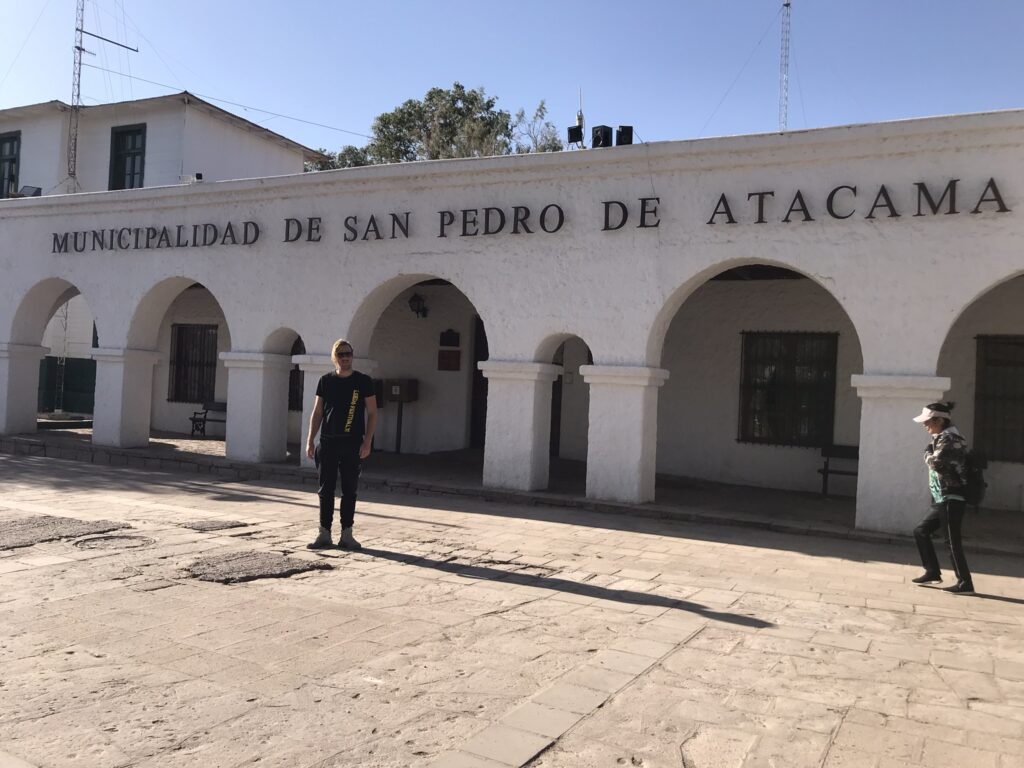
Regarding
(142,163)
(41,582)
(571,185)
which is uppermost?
(142,163)

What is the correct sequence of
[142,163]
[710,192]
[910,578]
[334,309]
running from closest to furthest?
[910,578]
[710,192]
[334,309]
[142,163]

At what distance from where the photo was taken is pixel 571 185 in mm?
10516

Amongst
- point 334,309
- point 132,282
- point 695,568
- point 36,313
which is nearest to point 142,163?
point 36,313

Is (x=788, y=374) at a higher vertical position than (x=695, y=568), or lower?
higher

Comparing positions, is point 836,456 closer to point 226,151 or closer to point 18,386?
point 18,386

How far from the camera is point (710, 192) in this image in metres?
9.68

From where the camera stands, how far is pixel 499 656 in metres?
4.69

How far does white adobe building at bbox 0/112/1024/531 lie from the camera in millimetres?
8695

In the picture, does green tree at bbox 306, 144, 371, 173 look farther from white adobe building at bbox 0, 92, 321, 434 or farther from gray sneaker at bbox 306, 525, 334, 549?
gray sneaker at bbox 306, 525, 334, 549

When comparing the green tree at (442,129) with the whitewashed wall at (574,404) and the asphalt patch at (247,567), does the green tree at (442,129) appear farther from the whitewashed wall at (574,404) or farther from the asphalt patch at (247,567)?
the asphalt patch at (247,567)

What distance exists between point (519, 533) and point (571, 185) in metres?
4.36

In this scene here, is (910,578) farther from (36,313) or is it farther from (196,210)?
(36,313)

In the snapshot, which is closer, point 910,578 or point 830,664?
point 830,664

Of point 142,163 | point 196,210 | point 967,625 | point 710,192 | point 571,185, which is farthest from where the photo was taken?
point 142,163
